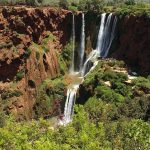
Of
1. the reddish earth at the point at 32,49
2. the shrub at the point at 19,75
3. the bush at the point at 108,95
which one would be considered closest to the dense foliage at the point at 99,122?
the bush at the point at 108,95

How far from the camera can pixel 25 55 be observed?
259 feet

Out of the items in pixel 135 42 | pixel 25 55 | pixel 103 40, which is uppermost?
pixel 135 42

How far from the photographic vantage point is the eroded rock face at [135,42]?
80500 millimetres

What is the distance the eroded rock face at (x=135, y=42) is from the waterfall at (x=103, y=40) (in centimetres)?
201

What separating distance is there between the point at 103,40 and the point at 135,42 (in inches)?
317

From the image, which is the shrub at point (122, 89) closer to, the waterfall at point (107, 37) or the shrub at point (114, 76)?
the shrub at point (114, 76)

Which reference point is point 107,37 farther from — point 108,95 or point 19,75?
point 108,95

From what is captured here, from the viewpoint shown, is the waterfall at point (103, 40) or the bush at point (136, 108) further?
the waterfall at point (103, 40)

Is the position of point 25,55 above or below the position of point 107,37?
below

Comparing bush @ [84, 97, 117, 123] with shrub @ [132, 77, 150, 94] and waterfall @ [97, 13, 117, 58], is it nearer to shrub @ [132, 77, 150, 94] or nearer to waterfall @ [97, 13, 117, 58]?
shrub @ [132, 77, 150, 94]

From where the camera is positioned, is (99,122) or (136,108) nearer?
(99,122)

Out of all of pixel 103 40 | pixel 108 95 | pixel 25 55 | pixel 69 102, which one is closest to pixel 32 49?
pixel 25 55

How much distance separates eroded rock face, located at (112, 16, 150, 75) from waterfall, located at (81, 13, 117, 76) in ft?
6.61

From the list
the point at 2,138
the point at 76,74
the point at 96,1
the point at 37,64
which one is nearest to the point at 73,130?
the point at 2,138
